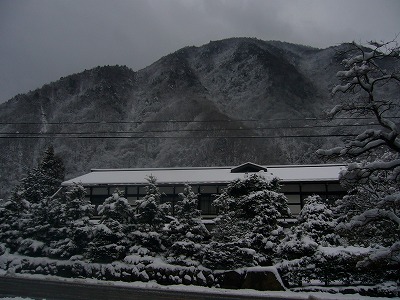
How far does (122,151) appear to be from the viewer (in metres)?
102

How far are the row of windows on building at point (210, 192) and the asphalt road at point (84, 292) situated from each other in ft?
30.0

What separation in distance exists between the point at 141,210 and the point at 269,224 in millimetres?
7499

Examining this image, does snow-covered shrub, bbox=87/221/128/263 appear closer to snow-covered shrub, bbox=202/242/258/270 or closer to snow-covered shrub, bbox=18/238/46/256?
snow-covered shrub, bbox=18/238/46/256

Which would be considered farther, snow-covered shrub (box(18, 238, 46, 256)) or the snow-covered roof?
the snow-covered roof

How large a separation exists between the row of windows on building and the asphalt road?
30.0 ft

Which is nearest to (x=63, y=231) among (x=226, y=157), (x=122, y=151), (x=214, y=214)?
(x=214, y=214)

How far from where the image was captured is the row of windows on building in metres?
27.4

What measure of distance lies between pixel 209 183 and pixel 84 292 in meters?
14.2

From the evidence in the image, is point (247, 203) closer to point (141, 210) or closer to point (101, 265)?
point (141, 210)

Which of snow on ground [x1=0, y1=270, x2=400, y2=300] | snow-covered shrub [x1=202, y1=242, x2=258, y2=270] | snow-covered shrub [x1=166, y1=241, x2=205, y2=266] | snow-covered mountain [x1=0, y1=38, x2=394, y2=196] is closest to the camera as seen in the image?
snow on ground [x1=0, y1=270, x2=400, y2=300]

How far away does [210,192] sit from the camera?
29359mm

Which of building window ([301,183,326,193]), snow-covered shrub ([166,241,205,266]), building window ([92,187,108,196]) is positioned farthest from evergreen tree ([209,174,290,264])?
building window ([92,187,108,196])

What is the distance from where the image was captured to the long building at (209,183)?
90.5 feet

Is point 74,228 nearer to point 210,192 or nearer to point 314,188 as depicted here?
point 210,192
